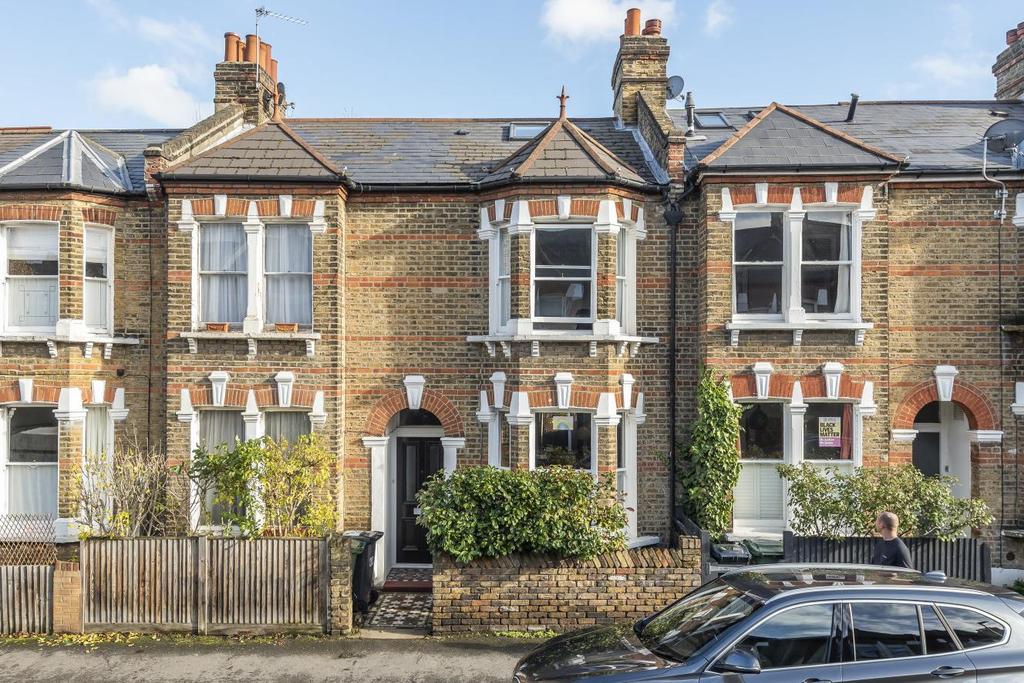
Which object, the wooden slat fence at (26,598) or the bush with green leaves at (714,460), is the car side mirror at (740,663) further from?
the wooden slat fence at (26,598)

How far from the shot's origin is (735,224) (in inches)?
439

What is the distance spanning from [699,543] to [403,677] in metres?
3.93

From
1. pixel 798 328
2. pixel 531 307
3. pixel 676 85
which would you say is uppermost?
pixel 676 85

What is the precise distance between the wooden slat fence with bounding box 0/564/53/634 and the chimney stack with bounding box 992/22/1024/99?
63.6 feet

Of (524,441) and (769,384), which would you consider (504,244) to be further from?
(769,384)

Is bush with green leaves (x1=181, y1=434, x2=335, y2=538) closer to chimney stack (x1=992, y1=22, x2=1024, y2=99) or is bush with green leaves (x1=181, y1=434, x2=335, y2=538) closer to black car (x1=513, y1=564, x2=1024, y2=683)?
black car (x1=513, y1=564, x2=1024, y2=683)

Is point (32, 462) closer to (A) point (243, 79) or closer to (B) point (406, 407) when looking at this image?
(B) point (406, 407)

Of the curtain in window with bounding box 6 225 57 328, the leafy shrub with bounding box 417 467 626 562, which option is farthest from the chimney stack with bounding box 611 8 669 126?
the curtain in window with bounding box 6 225 57 328

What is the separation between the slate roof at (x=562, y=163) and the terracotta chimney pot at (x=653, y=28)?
3.66 metres

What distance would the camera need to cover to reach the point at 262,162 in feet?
37.1

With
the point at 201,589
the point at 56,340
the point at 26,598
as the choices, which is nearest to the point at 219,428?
the point at 56,340

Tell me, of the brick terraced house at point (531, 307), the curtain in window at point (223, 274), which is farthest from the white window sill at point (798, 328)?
the curtain in window at point (223, 274)

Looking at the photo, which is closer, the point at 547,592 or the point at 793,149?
the point at 547,592

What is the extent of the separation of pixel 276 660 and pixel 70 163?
8949 mm
